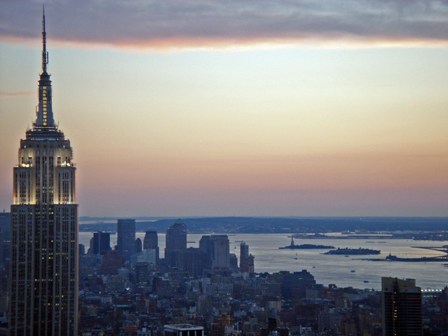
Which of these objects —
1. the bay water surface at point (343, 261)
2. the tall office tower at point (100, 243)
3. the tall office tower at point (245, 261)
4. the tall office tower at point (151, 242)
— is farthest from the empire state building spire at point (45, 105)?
the tall office tower at point (245, 261)

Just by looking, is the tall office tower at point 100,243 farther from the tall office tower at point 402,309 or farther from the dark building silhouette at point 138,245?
the tall office tower at point 402,309

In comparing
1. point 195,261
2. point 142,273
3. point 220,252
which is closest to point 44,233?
point 142,273

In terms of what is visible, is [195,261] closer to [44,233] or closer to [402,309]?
[402,309]

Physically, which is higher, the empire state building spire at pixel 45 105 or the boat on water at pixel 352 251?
the empire state building spire at pixel 45 105

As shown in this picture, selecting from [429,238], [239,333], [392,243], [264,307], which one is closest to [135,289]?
[264,307]

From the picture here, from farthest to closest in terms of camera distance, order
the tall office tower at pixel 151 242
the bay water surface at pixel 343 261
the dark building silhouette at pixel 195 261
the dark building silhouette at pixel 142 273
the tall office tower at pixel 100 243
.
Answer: the tall office tower at pixel 151 242 < the dark building silhouette at pixel 195 261 < the bay water surface at pixel 343 261 < the dark building silhouette at pixel 142 273 < the tall office tower at pixel 100 243
